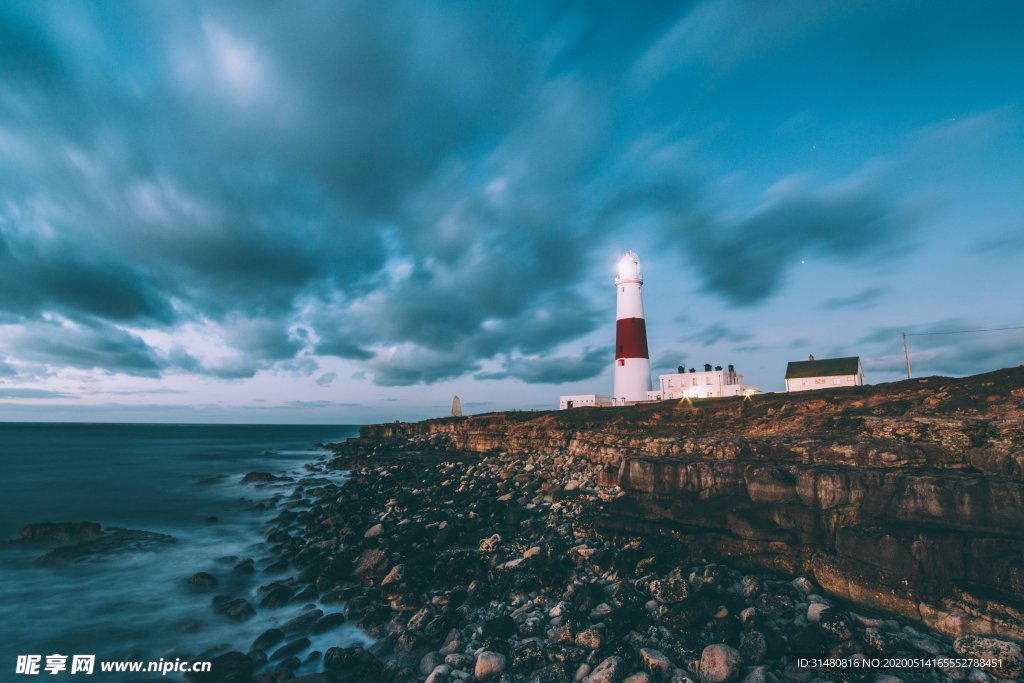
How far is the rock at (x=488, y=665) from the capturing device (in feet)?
23.0

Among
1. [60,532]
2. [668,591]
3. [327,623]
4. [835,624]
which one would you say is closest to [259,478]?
[60,532]

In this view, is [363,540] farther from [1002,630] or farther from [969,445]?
[969,445]

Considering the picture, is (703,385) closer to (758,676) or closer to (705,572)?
(705,572)

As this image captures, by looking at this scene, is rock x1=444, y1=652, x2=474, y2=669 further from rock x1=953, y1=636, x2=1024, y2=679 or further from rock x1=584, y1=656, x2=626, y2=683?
rock x1=953, y1=636, x2=1024, y2=679

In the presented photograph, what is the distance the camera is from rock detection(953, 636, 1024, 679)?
6.04 meters

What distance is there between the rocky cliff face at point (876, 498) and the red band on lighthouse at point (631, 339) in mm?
18857

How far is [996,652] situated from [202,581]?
16553 mm

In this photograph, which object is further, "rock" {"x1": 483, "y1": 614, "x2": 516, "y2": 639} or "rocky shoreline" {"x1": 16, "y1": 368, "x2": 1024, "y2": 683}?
"rock" {"x1": 483, "y1": 614, "x2": 516, "y2": 639}

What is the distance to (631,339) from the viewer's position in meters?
36.4

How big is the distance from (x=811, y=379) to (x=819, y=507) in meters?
33.9

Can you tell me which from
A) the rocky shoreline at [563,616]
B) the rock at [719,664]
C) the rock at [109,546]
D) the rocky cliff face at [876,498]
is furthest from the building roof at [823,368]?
the rock at [109,546]

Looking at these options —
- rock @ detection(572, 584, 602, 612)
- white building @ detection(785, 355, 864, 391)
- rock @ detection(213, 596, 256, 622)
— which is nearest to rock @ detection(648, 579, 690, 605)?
rock @ detection(572, 584, 602, 612)

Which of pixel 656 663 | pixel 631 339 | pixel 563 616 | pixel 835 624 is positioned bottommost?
pixel 563 616

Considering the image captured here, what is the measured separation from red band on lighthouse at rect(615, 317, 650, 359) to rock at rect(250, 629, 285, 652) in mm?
31062
